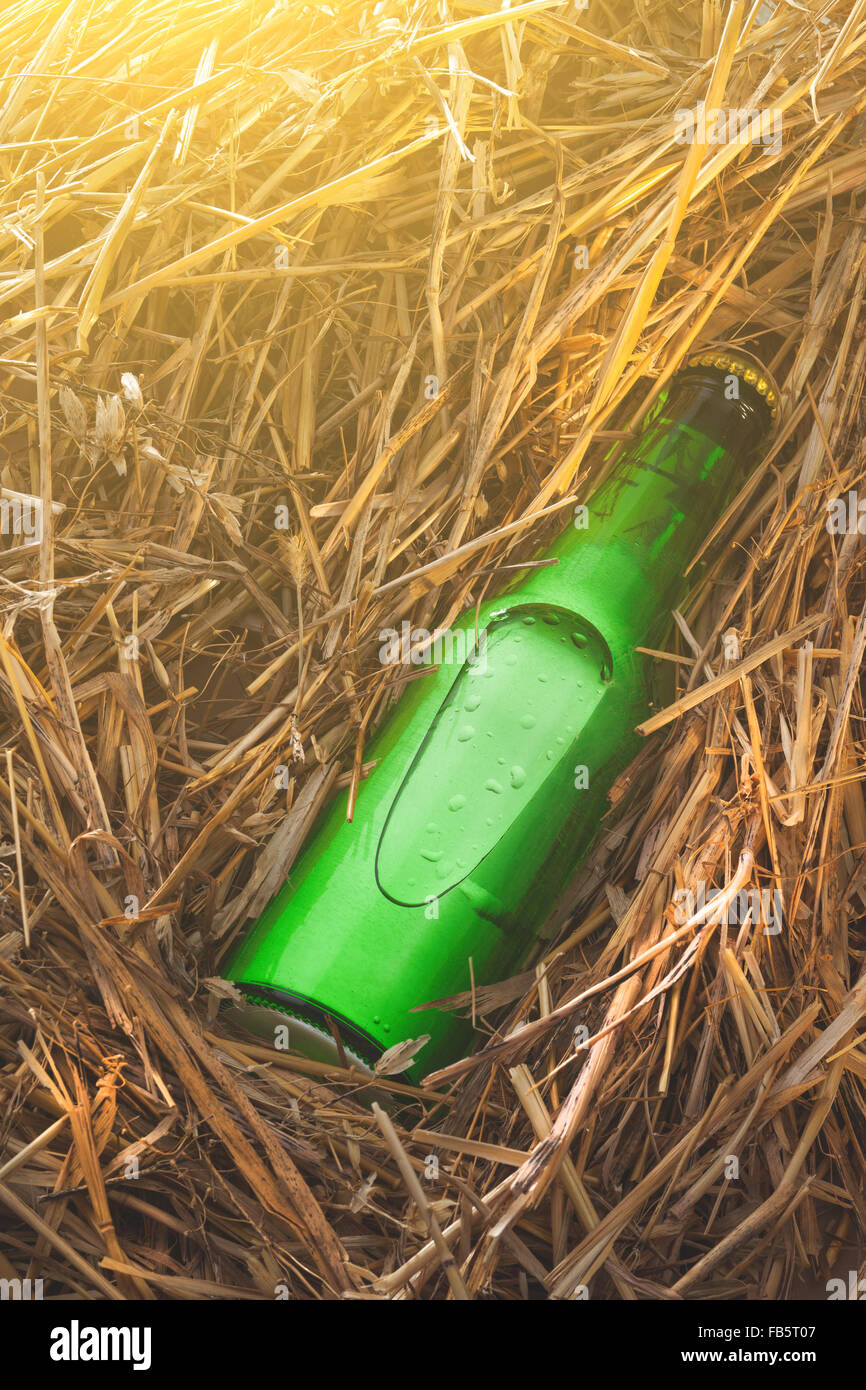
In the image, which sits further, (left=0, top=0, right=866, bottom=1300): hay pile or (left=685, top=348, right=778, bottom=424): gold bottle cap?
(left=685, top=348, right=778, bottom=424): gold bottle cap

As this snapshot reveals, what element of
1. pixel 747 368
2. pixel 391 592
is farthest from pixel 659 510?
pixel 391 592

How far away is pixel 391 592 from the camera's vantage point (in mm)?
1062

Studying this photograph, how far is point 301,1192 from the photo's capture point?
0.87 m

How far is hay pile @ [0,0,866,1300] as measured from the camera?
0.88m

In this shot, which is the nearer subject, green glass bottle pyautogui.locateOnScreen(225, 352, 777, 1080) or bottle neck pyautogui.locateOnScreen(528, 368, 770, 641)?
green glass bottle pyautogui.locateOnScreen(225, 352, 777, 1080)

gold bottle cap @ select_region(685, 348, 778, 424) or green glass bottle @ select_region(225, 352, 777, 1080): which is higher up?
gold bottle cap @ select_region(685, 348, 778, 424)

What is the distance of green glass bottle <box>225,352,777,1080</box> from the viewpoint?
94 centimetres

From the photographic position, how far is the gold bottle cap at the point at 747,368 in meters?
1.07

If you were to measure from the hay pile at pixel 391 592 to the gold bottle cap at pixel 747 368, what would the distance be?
45mm

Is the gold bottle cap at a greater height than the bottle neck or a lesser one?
greater

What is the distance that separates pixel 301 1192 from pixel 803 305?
1113 mm

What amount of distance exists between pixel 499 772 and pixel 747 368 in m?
0.52

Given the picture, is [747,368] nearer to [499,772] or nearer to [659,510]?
[659,510]
